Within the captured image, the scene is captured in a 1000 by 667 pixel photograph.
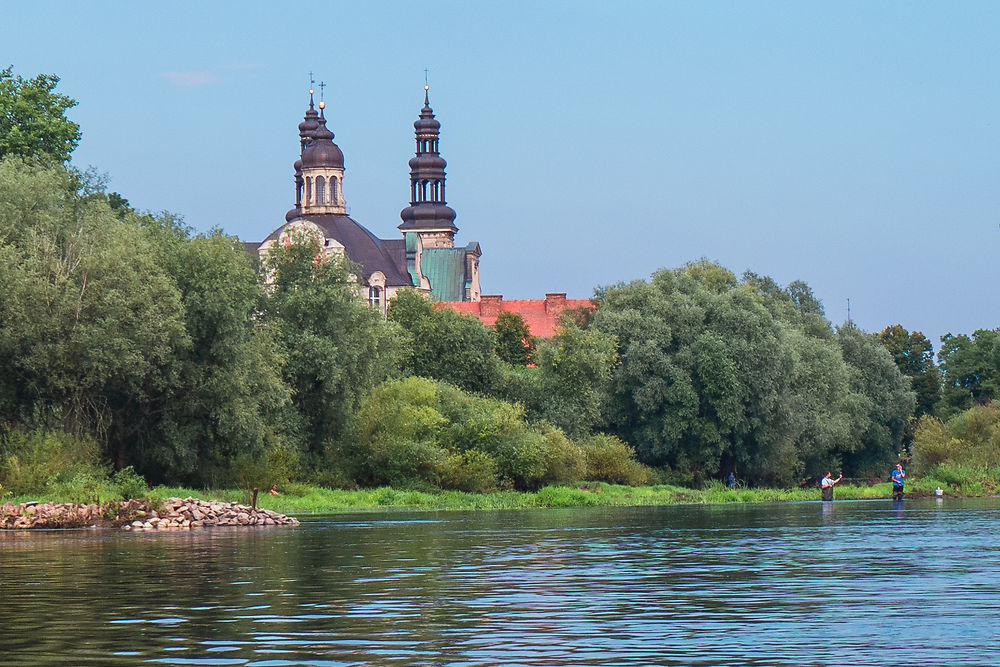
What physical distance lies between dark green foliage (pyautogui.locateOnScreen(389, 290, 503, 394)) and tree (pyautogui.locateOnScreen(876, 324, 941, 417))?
5857cm

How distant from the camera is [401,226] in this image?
197625 mm

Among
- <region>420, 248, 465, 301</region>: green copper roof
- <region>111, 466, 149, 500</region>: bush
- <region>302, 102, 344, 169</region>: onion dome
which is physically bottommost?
<region>111, 466, 149, 500</region>: bush

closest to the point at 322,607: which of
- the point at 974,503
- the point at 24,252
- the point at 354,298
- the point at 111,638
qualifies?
the point at 111,638

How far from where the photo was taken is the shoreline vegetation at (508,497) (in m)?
52.5

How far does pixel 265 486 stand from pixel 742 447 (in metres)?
35.4

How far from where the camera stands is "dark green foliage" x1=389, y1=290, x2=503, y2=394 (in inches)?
3369

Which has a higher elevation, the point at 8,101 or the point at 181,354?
the point at 8,101

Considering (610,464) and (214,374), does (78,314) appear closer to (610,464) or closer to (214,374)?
(214,374)

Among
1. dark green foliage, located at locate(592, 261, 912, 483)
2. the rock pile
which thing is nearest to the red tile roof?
dark green foliage, located at locate(592, 261, 912, 483)

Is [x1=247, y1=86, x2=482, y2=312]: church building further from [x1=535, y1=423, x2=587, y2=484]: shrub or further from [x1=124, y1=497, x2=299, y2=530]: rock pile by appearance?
[x1=124, y1=497, x2=299, y2=530]: rock pile

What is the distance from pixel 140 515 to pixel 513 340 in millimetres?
84054

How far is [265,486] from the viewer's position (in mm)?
57938

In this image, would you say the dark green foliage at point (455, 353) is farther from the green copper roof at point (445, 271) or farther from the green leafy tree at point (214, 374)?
the green copper roof at point (445, 271)

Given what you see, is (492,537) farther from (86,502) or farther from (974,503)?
A: (974,503)
